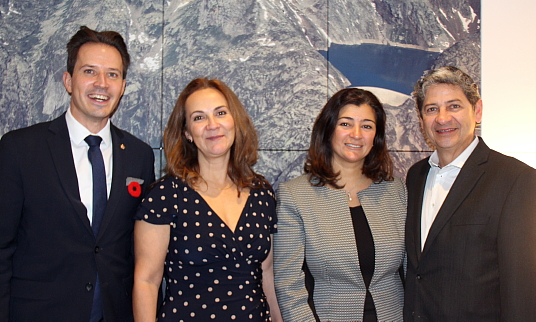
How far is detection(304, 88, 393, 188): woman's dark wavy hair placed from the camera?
2.33 m

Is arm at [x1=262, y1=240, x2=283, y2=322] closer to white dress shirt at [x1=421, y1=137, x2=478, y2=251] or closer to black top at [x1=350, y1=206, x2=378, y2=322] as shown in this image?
black top at [x1=350, y1=206, x2=378, y2=322]

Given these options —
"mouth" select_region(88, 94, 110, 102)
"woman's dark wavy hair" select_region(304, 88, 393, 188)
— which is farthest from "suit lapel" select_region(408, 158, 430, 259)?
"mouth" select_region(88, 94, 110, 102)

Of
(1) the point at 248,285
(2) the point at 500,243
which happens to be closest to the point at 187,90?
(1) the point at 248,285

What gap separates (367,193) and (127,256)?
143cm

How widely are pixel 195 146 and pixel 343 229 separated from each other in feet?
3.24

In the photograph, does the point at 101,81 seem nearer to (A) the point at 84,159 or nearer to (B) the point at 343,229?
(A) the point at 84,159

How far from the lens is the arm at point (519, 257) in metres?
1.81

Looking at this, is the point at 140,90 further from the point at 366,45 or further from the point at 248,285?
the point at 366,45

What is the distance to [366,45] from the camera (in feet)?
10.2

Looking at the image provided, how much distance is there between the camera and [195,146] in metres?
2.32

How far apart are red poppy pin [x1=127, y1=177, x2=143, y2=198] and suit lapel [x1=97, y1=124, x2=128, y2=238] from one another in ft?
0.10

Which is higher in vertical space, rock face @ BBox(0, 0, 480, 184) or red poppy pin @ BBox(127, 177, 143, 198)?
rock face @ BBox(0, 0, 480, 184)

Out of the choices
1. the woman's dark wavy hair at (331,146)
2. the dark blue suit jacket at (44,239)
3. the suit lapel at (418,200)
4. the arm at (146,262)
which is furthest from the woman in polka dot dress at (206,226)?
the suit lapel at (418,200)

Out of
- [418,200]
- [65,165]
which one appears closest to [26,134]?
[65,165]
